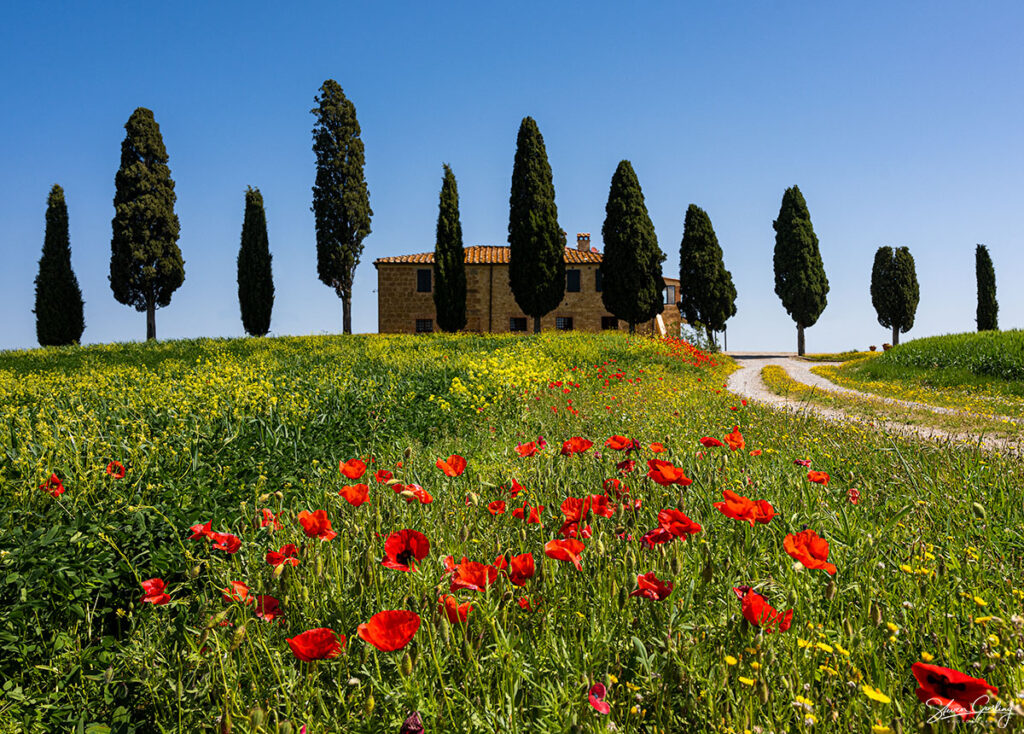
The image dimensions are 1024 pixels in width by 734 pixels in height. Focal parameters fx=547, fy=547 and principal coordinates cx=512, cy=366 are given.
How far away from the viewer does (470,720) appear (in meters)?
1.70

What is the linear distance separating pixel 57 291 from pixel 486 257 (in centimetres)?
2482

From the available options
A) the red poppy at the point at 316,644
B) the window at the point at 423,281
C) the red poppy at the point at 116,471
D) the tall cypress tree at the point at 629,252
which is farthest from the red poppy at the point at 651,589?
the window at the point at 423,281

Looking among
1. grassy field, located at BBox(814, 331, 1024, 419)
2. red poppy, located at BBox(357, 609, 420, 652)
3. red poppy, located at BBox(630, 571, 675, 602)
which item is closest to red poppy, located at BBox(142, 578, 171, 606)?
red poppy, located at BBox(357, 609, 420, 652)

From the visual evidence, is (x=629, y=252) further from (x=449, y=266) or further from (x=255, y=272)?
(x=255, y=272)

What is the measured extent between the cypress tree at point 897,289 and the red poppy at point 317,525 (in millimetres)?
48502

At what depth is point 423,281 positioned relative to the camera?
35969 mm

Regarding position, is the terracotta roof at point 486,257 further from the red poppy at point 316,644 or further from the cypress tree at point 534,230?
the red poppy at point 316,644

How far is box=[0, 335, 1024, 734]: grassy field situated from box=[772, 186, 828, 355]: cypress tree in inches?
1390

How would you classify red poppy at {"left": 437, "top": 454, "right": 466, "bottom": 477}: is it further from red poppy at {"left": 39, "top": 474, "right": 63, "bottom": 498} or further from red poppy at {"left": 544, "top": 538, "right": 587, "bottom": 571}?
red poppy at {"left": 39, "top": 474, "right": 63, "bottom": 498}

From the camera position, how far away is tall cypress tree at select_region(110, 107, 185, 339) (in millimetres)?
28547

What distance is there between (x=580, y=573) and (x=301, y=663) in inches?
46.9

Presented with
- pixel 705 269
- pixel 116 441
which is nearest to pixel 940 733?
pixel 116 441

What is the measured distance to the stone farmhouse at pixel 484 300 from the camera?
35531mm

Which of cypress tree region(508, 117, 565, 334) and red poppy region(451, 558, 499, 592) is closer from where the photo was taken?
red poppy region(451, 558, 499, 592)
